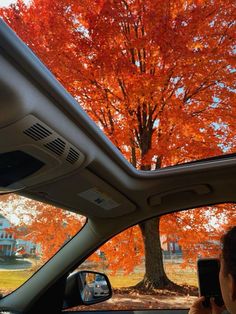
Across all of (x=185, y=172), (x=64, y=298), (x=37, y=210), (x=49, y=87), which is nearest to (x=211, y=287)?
(x=185, y=172)

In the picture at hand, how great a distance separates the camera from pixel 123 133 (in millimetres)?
8078

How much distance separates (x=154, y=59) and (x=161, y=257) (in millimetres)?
4805

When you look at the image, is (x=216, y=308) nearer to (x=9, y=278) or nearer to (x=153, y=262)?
(x=9, y=278)

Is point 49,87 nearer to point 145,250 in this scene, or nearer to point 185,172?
point 185,172

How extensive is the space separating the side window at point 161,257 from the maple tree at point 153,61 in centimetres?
8

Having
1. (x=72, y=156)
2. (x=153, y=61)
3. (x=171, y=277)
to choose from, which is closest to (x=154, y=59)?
(x=153, y=61)

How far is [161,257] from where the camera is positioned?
25.8ft

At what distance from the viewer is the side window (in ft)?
22.7

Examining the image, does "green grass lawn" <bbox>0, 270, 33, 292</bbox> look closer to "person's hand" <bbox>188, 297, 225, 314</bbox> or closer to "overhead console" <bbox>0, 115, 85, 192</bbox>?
"overhead console" <bbox>0, 115, 85, 192</bbox>

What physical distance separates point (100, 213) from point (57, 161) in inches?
38.7

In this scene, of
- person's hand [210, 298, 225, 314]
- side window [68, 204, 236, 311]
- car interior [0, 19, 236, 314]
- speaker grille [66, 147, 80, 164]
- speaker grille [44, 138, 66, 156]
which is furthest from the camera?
side window [68, 204, 236, 311]

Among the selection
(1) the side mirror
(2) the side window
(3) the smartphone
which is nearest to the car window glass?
(2) the side window

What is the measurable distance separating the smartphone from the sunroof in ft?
17.6

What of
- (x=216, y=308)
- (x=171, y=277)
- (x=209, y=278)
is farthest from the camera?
(x=171, y=277)
